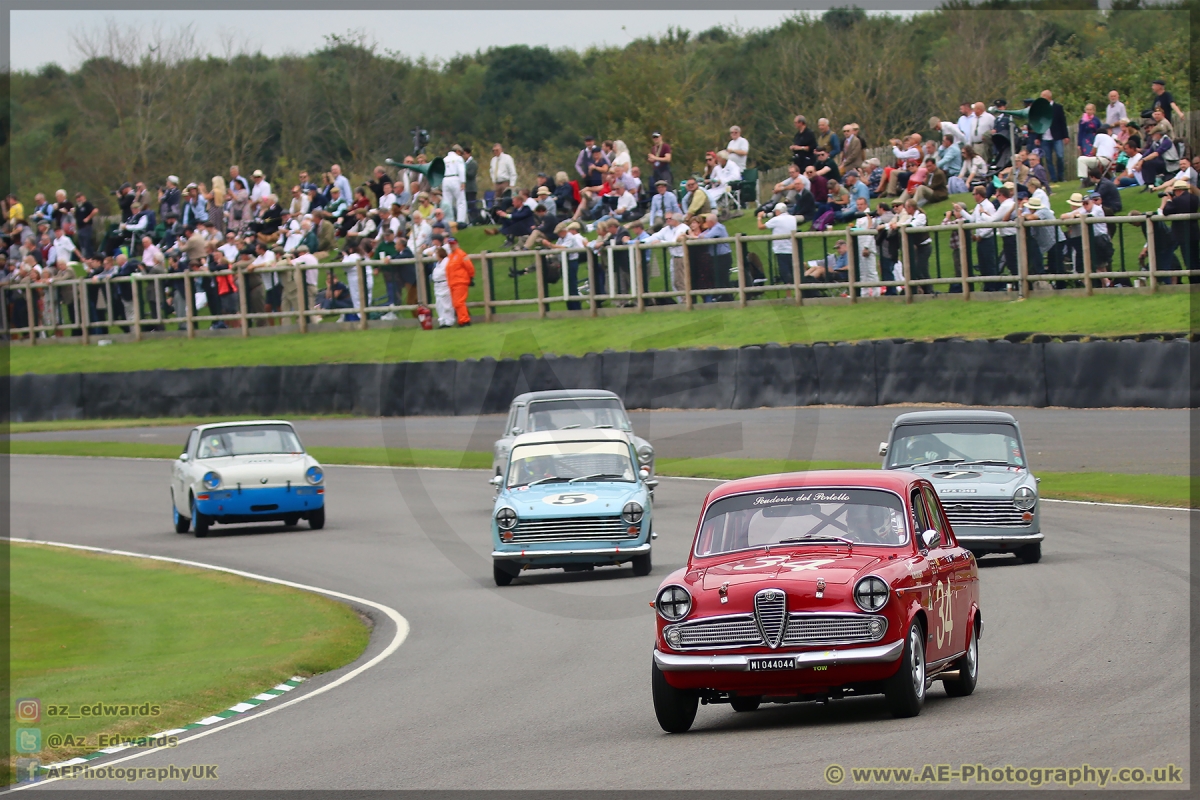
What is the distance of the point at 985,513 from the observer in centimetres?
1683

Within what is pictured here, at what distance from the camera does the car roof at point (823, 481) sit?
1014cm

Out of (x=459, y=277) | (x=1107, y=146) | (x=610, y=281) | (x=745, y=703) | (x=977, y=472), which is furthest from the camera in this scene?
(x=459, y=277)

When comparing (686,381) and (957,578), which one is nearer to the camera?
(957,578)

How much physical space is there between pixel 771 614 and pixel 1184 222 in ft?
73.0

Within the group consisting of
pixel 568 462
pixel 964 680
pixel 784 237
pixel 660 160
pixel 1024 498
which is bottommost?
pixel 964 680

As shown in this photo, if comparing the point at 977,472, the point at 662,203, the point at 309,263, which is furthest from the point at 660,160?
the point at 977,472

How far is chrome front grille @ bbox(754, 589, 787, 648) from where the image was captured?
353 inches

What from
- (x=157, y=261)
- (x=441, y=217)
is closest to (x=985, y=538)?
(x=441, y=217)

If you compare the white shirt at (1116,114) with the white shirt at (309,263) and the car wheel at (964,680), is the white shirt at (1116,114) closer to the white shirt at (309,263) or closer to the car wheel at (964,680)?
the white shirt at (309,263)

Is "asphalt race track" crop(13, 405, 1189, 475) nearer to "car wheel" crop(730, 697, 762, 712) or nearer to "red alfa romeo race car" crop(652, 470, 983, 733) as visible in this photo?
"red alfa romeo race car" crop(652, 470, 983, 733)

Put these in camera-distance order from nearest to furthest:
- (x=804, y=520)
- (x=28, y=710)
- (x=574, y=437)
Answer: (x=804, y=520) < (x=28, y=710) < (x=574, y=437)

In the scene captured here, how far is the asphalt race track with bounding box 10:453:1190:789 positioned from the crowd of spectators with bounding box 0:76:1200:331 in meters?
13.3

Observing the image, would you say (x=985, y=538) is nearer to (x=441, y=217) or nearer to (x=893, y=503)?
(x=893, y=503)

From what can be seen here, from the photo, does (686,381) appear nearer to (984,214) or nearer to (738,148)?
(984,214)
